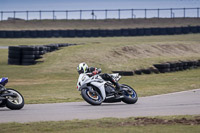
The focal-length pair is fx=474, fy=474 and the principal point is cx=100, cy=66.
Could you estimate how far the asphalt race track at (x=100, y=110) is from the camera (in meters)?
10.9

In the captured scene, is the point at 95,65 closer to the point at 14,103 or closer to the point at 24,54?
the point at 24,54

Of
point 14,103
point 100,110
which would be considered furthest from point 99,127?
point 14,103

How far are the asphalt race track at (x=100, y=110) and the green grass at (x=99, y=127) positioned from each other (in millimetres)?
718

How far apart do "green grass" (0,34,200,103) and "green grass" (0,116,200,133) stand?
5.13m

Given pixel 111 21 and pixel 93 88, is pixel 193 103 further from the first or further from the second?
pixel 111 21

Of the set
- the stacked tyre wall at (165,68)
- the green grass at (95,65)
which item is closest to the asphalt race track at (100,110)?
the green grass at (95,65)

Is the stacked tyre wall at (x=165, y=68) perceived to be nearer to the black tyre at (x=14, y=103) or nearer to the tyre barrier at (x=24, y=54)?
the tyre barrier at (x=24, y=54)

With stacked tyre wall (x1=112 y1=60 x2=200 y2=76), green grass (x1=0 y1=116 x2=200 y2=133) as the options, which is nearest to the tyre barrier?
stacked tyre wall (x1=112 y1=60 x2=200 y2=76)

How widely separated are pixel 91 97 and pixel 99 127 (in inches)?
140

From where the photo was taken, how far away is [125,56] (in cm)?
3231

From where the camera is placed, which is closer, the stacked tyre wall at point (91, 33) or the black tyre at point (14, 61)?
the black tyre at point (14, 61)

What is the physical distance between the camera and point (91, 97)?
12.9 m

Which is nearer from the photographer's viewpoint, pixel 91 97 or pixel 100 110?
pixel 100 110

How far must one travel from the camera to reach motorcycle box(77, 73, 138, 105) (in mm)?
12914
